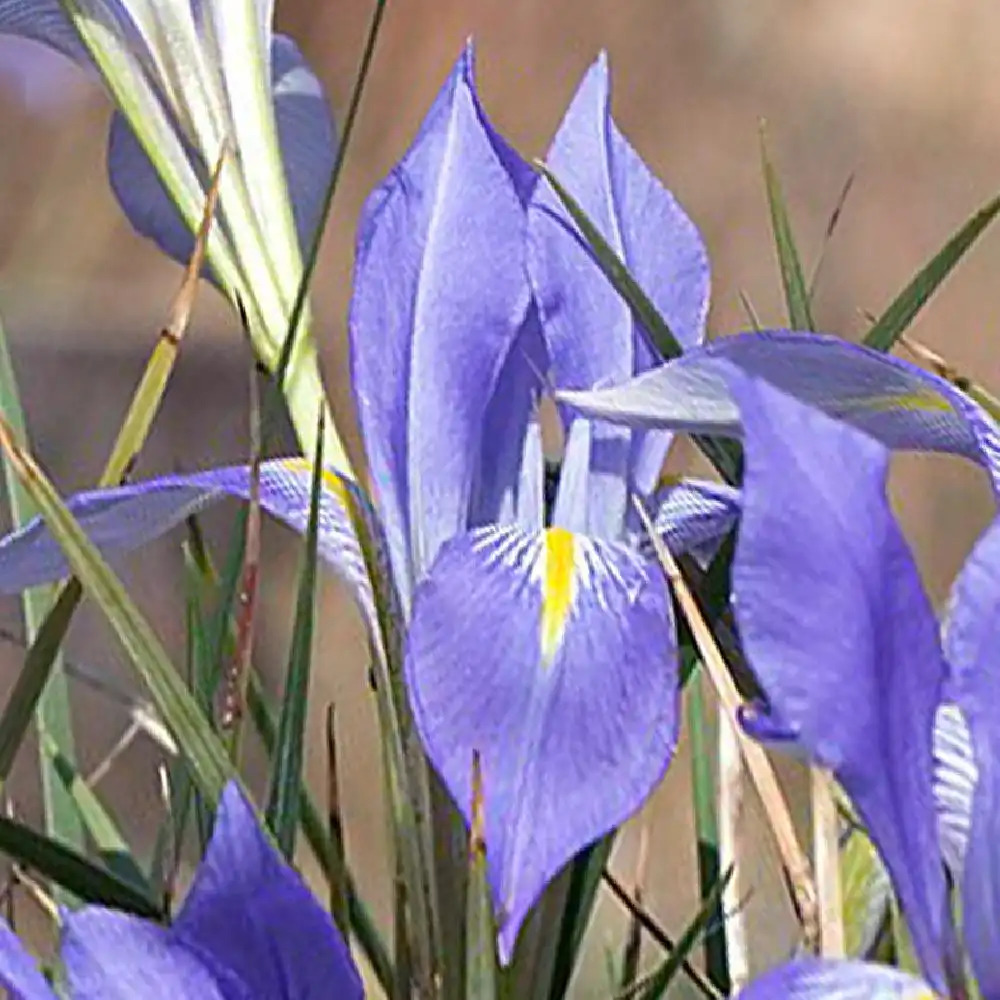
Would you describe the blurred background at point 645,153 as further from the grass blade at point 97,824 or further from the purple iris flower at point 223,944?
the purple iris flower at point 223,944

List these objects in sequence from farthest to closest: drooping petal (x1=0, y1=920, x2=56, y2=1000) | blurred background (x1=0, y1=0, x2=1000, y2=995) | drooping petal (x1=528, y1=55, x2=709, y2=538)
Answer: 1. blurred background (x1=0, y1=0, x2=1000, y2=995)
2. drooping petal (x1=528, y1=55, x2=709, y2=538)
3. drooping petal (x1=0, y1=920, x2=56, y2=1000)

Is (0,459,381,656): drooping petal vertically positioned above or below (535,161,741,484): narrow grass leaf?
below

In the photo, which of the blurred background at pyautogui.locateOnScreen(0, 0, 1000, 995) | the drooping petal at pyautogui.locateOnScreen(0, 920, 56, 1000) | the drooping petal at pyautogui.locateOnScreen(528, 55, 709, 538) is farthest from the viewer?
the blurred background at pyautogui.locateOnScreen(0, 0, 1000, 995)

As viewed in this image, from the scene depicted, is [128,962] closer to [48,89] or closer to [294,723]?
[294,723]

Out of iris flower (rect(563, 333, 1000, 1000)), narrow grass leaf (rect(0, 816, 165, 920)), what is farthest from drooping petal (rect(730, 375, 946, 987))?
narrow grass leaf (rect(0, 816, 165, 920))

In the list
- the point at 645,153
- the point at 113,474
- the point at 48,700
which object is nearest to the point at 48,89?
the point at 645,153

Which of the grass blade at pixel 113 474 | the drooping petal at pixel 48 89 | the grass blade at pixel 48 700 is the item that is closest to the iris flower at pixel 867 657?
the grass blade at pixel 113 474

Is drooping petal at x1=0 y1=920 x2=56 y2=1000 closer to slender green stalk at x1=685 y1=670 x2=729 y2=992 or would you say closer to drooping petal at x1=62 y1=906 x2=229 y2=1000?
drooping petal at x1=62 y1=906 x2=229 y2=1000
